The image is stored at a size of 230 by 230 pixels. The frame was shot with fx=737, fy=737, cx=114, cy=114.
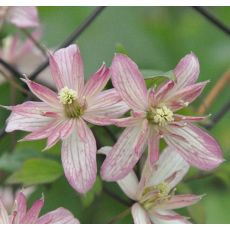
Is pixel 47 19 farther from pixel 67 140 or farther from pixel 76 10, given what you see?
pixel 67 140

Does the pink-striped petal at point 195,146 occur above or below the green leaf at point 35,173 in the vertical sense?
above

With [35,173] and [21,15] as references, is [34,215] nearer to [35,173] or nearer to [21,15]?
[35,173]

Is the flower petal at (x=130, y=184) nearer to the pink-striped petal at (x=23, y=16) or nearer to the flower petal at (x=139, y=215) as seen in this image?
the flower petal at (x=139, y=215)

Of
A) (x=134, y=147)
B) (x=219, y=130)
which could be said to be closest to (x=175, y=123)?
(x=134, y=147)

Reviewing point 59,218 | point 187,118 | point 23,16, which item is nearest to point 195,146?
point 187,118

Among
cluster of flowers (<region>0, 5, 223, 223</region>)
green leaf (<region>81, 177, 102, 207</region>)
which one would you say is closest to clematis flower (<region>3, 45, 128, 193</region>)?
cluster of flowers (<region>0, 5, 223, 223</region>)

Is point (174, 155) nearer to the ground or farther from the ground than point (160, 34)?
farther from the ground

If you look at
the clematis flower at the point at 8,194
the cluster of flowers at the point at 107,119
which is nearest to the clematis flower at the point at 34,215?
the cluster of flowers at the point at 107,119
